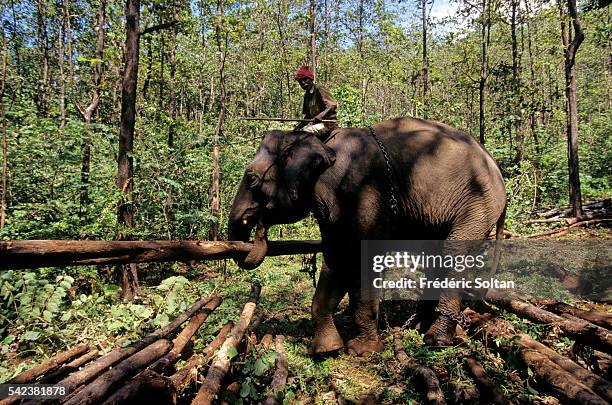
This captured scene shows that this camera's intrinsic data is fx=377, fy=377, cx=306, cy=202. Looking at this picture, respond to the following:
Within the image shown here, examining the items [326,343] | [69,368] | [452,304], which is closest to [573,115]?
[452,304]

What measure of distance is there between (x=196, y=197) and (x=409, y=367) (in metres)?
8.61

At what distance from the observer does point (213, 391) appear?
3008 mm

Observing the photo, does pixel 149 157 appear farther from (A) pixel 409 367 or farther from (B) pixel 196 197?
(A) pixel 409 367

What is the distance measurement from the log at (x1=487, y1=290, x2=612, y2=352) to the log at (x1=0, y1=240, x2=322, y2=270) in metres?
3.37

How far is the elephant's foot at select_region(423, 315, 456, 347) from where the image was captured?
4.58m

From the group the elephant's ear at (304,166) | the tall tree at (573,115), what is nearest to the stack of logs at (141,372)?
the elephant's ear at (304,166)

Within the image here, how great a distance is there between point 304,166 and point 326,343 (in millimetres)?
2190

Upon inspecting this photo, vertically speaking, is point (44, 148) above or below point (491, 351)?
above

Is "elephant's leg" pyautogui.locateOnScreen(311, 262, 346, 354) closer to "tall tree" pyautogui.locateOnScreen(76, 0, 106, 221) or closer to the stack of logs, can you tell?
the stack of logs

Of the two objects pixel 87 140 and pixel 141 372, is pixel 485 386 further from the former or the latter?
pixel 87 140

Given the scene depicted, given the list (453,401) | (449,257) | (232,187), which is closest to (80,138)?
(232,187)

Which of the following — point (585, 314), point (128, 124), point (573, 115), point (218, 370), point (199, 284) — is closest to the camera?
point (218, 370)

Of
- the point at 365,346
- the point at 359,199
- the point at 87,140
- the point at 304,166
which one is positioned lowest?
the point at 365,346

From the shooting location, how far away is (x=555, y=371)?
3.23 meters
